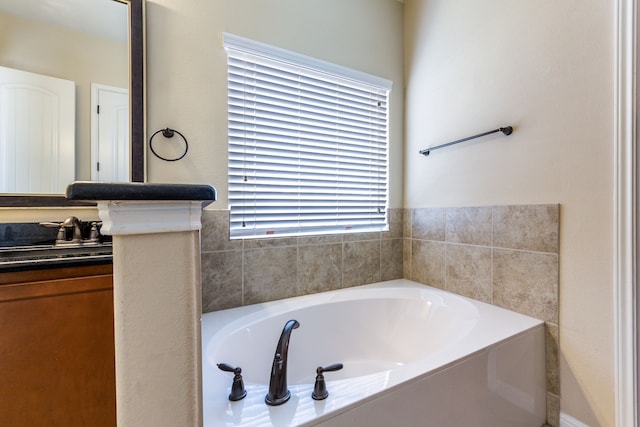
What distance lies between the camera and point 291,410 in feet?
2.68

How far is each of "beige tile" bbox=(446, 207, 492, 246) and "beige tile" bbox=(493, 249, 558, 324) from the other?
0.11 meters

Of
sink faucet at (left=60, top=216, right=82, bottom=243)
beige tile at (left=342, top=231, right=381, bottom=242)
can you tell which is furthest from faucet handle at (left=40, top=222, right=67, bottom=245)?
beige tile at (left=342, top=231, right=381, bottom=242)

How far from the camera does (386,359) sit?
179cm

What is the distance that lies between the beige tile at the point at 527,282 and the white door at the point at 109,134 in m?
2.00

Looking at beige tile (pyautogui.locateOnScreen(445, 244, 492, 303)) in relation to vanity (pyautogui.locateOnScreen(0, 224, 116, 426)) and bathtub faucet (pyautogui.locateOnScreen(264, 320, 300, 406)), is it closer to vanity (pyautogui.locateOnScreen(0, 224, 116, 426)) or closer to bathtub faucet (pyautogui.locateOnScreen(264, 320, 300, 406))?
bathtub faucet (pyautogui.locateOnScreen(264, 320, 300, 406))

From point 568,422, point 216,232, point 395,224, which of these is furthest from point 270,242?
point 568,422

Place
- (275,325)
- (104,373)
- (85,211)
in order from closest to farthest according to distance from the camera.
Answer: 1. (104,373)
2. (85,211)
3. (275,325)

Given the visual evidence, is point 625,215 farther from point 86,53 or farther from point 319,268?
point 86,53

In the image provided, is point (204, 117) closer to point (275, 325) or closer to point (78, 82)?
point (78, 82)

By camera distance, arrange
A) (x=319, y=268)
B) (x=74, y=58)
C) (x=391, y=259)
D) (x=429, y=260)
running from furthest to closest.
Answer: (x=391, y=259) < (x=429, y=260) < (x=319, y=268) < (x=74, y=58)

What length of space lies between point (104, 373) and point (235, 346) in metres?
0.53

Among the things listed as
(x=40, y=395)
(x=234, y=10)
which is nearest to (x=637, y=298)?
(x=40, y=395)

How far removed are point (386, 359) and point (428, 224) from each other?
0.94 m

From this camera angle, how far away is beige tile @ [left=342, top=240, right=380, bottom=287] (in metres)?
2.00
